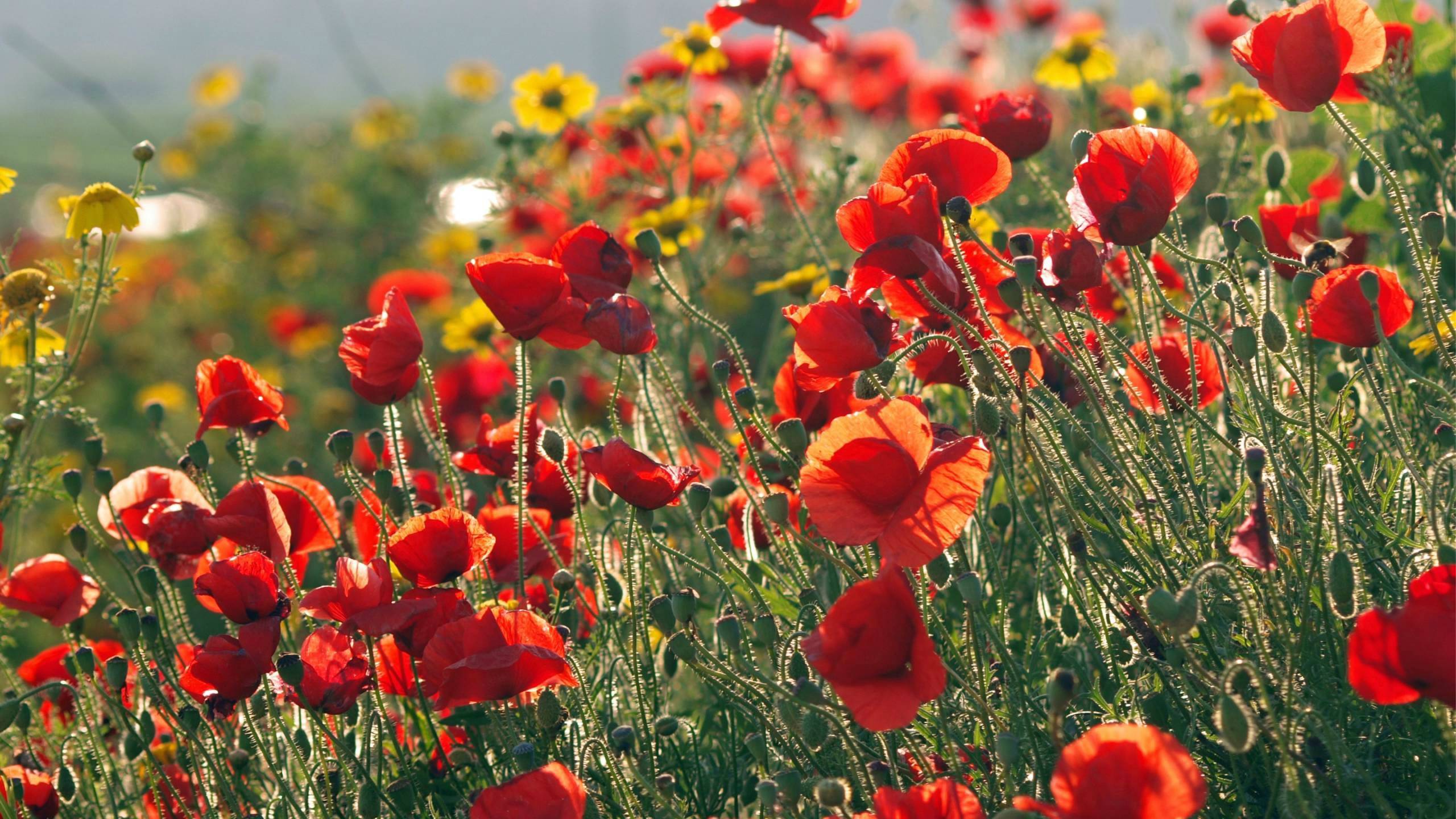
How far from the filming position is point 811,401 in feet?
6.25

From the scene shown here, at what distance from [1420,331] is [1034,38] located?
349 centimetres

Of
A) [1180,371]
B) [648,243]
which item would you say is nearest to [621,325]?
[648,243]

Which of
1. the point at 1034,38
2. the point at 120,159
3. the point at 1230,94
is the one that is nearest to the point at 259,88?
the point at 1034,38

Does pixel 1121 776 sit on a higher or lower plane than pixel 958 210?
lower

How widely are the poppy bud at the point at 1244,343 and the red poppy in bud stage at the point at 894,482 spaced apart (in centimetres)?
35

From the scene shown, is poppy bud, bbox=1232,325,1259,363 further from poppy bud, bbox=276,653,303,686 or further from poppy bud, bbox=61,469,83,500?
poppy bud, bbox=61,469,83,500

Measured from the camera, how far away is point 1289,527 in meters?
1.57

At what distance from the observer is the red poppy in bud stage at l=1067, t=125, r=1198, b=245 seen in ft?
4.84

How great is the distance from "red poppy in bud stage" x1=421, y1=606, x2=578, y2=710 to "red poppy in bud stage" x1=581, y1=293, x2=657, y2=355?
361 millimetres

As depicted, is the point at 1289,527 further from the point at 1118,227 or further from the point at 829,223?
the point at 829,223

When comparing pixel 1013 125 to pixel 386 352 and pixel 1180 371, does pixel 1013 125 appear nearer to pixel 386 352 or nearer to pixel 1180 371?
pixel 1180 371

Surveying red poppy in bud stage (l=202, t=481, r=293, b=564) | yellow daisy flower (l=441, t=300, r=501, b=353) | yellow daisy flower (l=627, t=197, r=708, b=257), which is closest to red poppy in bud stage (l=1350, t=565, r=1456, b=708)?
red poppy in bud stage (l=202, t=481, r=293, b=564)

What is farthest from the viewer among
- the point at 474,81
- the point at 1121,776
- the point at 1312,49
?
the point at 474,81

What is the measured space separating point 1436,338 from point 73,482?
1.77 meters
